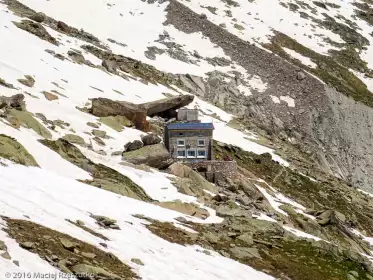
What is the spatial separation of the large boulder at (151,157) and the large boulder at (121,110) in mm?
7964

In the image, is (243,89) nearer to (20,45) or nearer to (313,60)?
(313,60)

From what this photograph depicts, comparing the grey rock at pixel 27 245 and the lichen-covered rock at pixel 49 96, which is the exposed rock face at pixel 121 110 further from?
the grey rock at pixel 27 245

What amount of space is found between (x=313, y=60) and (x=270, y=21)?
13.9 metres

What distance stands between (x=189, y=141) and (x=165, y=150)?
6.01m

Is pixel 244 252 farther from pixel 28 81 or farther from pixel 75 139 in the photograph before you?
pixel 28 81

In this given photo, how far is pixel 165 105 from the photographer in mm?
55406

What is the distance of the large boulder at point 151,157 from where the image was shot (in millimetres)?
38594

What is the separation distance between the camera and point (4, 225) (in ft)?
54.8

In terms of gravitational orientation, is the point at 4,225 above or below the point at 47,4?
above

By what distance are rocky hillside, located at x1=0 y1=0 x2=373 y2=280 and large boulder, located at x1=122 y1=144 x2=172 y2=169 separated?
0.13 metres

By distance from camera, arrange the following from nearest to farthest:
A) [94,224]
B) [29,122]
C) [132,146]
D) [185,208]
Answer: [94,224]
[185,208]
[29,122]
[132,146]

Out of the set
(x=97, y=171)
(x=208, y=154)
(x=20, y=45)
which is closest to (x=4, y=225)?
(x=97, y=171)

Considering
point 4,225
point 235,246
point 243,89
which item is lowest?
point 243,89

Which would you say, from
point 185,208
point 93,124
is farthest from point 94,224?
point 93,124
